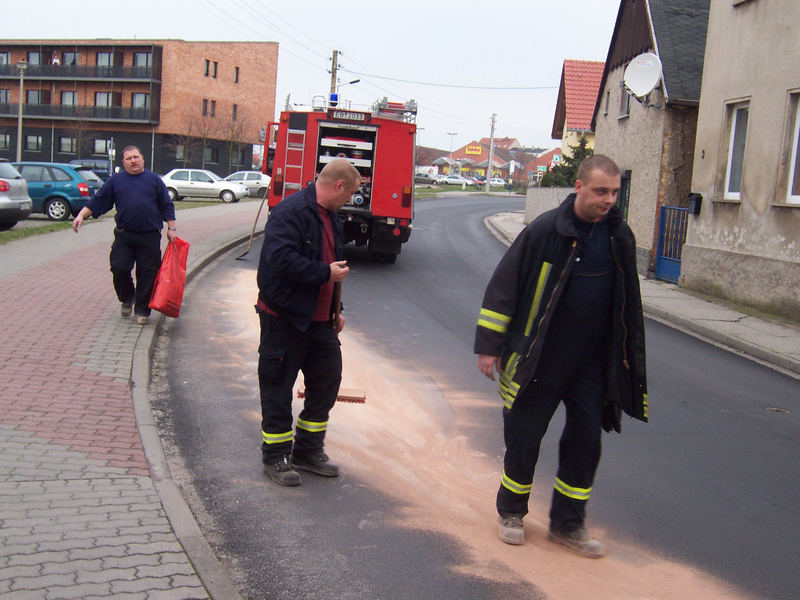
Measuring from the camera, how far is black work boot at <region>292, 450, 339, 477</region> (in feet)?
16.2

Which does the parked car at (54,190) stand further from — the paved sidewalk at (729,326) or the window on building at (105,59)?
the window on building at (105,59)

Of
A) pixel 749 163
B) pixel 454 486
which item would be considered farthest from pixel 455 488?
pixel 749 163

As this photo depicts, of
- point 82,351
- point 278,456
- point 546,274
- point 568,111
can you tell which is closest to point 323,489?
point 278,456

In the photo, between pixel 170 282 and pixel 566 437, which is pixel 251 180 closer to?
pixel 170 282

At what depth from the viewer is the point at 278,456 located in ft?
15.9

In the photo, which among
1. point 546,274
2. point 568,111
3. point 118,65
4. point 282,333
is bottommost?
point 282,333

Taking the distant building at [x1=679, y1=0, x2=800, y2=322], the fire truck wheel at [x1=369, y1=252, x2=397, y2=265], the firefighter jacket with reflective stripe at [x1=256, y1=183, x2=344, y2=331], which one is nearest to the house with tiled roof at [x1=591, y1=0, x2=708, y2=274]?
the distant building at [x1=679, y1=0, x2=800, y2=322]

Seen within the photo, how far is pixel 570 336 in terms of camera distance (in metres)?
3.97

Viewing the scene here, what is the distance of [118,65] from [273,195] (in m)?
59.0

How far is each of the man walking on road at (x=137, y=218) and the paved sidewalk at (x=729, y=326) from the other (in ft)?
22.5

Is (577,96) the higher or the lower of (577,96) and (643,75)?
the higher

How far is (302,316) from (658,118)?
1565cm

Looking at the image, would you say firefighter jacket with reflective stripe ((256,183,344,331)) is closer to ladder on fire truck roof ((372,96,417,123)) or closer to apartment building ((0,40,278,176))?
ladder on fire truck roof ((372,96,417,123))

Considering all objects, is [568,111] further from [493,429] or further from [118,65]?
[118,65]
